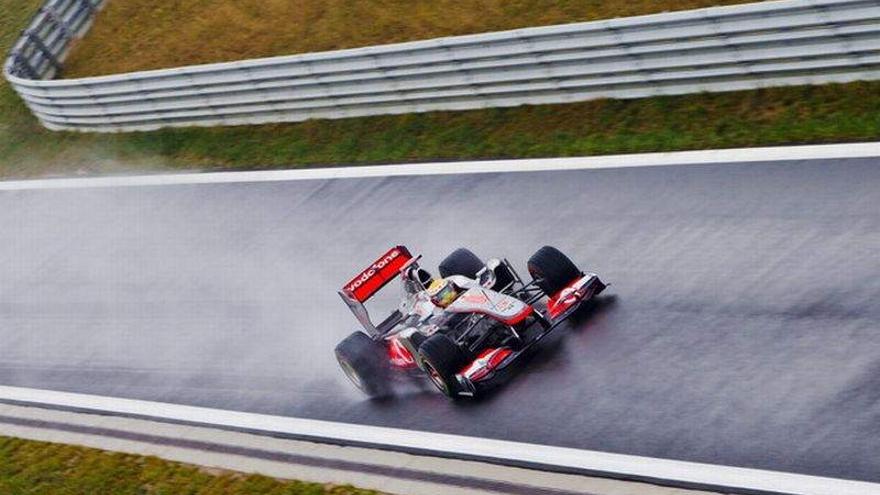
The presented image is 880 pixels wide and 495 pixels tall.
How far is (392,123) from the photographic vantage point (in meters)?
20.8

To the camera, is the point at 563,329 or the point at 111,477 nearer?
the point at 563,329

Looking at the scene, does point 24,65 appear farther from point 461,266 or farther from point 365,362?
point 365,362

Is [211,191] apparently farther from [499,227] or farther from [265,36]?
[499,227]

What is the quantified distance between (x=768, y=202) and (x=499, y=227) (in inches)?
144

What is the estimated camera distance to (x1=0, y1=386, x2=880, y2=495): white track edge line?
10.2 metres

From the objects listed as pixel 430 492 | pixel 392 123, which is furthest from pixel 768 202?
pixel 392 123

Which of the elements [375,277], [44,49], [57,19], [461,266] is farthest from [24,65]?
[461,266]

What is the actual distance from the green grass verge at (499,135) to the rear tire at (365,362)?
4970 mm

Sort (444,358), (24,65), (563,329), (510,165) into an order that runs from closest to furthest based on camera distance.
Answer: (444,358), (563,329), (510,165), (24,65)

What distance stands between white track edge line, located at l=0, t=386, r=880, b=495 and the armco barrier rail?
6.91 metres

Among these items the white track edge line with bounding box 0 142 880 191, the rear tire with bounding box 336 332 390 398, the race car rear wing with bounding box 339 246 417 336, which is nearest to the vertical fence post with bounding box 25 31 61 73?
the white track edge line with bounding box 0 142 880 191

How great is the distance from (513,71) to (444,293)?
6.25 metres

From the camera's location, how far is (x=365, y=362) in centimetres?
1377

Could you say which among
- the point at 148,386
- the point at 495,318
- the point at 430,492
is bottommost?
the point at 148,386
